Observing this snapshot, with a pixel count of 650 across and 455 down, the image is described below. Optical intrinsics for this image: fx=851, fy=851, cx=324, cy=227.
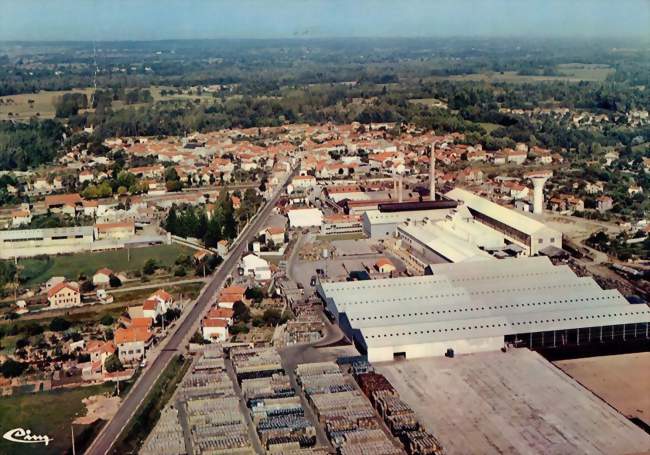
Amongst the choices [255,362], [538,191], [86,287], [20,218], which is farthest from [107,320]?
[538,191]

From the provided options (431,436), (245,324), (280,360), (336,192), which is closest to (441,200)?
(336,192)

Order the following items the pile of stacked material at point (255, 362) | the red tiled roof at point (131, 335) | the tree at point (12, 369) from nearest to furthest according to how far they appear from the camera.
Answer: the pile of stacked material at point (255, 362)
the tree at point (12, 369)
the red tiled roof at point (131, 335)

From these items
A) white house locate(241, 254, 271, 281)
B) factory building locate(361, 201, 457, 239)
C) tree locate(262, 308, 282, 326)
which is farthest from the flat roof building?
tree locate(262, 308, 282, 326)

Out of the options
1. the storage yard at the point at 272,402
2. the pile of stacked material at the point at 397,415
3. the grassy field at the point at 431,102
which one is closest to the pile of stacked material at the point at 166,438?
the storage yard at the point at 272,402

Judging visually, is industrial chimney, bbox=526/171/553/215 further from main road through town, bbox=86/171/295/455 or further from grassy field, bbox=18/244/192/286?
grassy field, bbox=18/244/192/286

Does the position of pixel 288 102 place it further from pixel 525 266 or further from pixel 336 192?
pixel 525 266

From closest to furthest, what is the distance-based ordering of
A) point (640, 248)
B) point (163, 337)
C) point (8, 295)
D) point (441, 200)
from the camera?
point (163, 337) → point (8, 295) → point (640, 248) → point (441, 200)

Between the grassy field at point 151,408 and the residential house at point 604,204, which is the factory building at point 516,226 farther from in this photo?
the grassy field at point 151,408

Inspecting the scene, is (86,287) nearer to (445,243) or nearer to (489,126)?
(445,243)
